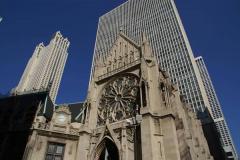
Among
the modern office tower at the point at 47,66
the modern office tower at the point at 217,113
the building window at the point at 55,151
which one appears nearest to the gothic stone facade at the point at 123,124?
the building window at the point at 55,151

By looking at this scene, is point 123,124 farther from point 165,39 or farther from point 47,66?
point 47,66

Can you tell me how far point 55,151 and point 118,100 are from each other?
9.39 m

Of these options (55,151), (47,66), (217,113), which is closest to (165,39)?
(217,113)

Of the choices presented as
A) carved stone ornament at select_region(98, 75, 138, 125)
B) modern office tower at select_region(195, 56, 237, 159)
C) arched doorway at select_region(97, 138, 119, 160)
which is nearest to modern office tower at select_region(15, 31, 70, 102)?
modern office tower at select_region(195, 56, 237, 159)

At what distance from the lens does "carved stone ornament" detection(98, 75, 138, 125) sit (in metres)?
26.1

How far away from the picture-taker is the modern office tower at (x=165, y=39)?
74875 mm

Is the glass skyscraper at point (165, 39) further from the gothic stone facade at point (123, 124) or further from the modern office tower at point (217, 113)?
the gothic stone facade at point (123, 124)

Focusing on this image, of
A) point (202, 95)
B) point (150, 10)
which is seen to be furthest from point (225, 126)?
point (150, 10)

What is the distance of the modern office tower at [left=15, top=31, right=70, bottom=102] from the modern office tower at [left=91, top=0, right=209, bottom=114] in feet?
112

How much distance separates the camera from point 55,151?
2378cm

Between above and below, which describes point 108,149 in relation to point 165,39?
below

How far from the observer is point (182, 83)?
75750 mm

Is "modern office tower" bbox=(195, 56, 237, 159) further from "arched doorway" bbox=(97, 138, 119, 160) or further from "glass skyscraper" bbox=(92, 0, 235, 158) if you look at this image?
"arched doorway" bbox=(97, 138, 119, 160)

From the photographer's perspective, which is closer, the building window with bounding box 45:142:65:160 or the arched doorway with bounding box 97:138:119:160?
the arched doorway with bounding box 97:138:119:160
